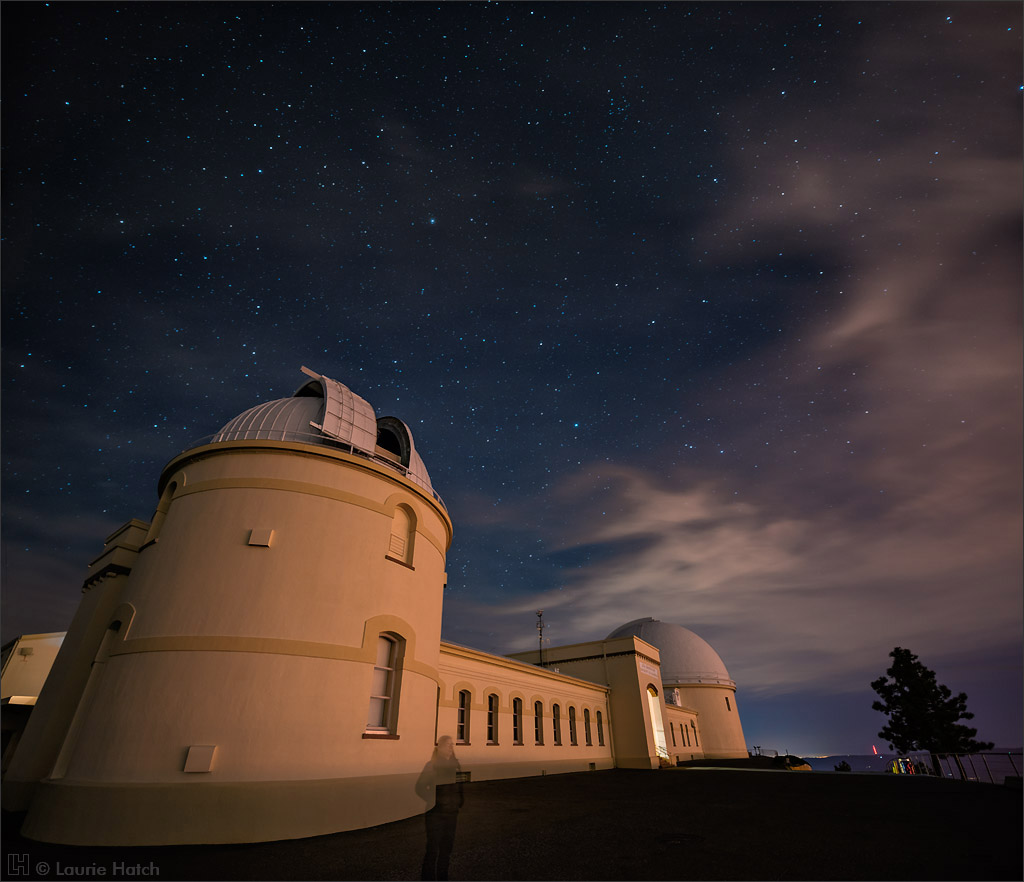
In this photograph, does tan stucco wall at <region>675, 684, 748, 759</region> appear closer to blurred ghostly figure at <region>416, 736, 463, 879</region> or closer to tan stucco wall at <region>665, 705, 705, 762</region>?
tan stucco wall at <region>665, 705, 705, 762</region>

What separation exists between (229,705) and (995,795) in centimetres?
1944

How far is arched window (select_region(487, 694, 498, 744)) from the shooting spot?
747 inches

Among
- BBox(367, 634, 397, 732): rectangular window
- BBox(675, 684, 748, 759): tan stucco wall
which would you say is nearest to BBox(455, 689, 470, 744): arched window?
BBox(367, 634, 397, 732): rectangular window

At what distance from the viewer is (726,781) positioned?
1894 centimetres

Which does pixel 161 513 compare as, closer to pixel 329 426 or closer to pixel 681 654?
pixel 329 426

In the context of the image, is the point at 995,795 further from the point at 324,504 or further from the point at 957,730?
the point at 957,730

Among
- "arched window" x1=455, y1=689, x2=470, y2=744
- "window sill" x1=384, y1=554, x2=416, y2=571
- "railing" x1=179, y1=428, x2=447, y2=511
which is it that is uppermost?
"railing" x1=179, y1=428, x2=447, y2=511

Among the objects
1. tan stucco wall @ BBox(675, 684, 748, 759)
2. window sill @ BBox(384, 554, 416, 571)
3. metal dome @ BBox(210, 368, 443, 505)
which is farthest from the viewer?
tan stucco wall @ BBox(675, 684, 748, 759)

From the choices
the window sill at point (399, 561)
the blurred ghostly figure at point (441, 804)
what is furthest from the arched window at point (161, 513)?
the blurred ghostly figure at point (441, 804)

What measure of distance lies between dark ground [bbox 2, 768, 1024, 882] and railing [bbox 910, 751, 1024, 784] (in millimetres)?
2141

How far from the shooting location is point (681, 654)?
142ft

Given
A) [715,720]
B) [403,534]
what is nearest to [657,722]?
[715,720]

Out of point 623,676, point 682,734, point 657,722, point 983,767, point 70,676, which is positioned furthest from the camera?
point 682,734

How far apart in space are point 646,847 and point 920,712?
134 ft
